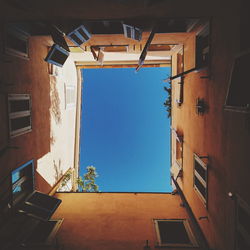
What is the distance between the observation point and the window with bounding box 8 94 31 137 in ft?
20.6

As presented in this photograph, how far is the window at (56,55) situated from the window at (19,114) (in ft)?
5.64

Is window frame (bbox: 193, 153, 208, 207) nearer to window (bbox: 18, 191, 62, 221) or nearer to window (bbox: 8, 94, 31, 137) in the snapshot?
window (bbox: 18, 191, 62, 221)

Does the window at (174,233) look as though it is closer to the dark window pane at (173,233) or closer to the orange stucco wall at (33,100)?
the dark window pane at (173,233)

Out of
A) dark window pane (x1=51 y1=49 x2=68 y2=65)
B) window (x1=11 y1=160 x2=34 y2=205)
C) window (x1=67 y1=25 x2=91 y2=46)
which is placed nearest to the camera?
window (x1=11 y1=160 x2=34 y2=205)

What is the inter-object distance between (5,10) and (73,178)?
10751mm

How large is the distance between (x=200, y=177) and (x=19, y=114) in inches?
261

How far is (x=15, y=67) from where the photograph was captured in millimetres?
6531

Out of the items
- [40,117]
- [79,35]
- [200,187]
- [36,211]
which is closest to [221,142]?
[200,187]

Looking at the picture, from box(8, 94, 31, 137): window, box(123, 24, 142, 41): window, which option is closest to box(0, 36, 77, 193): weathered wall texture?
box(8, 94, 31, 137): window

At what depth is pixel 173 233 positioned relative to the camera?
695 cm

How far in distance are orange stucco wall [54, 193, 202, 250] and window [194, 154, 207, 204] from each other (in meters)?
1.62

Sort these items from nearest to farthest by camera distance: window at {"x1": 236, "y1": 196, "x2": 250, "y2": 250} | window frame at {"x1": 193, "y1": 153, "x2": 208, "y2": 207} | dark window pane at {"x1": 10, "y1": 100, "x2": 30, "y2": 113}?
window at {"x1": 236, "y1": 196, "x2": 250, "y2": 250} < window frame at {"x1": 193, "y1": 153, "x2": 208, "y2": 207} < dark window pane at {"x1": 10, "y1": 100, "x2": 30, "y2": 113}

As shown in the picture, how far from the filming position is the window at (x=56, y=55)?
7.52 meters

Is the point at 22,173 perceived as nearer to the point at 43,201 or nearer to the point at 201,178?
the point at 43,201
